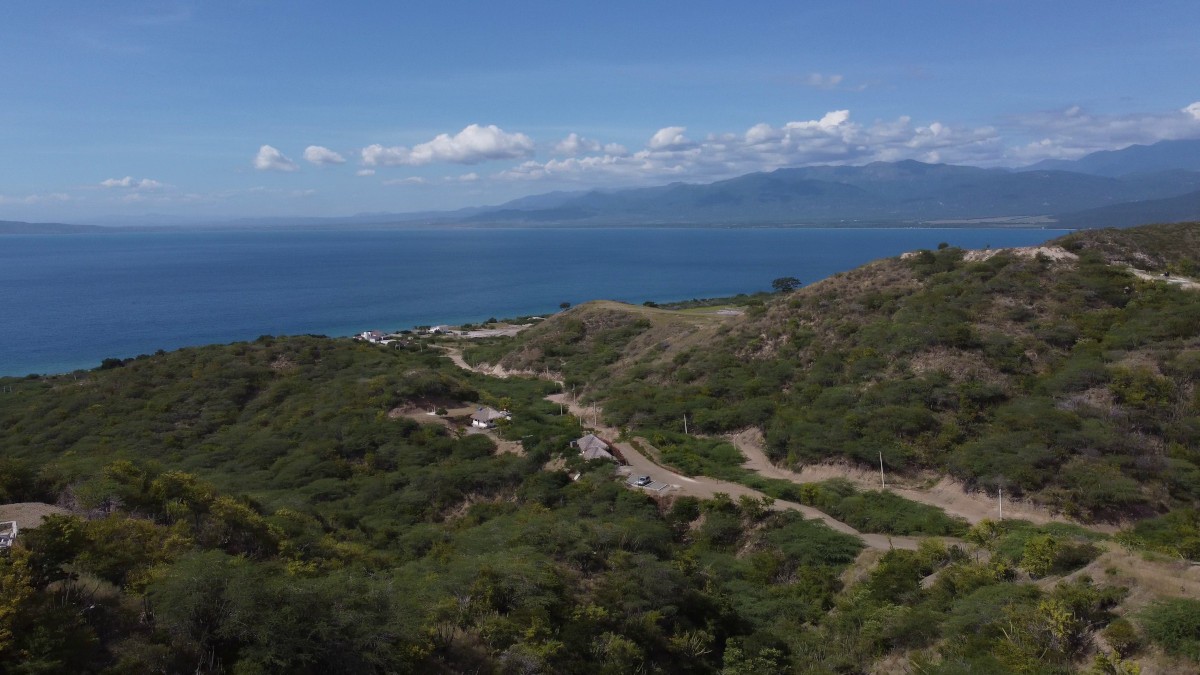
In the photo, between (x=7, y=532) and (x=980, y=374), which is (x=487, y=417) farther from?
(x=980, y=374)

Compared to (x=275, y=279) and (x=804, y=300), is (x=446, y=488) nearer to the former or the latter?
(x=804, y=300)

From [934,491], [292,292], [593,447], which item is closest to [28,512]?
[593,447]

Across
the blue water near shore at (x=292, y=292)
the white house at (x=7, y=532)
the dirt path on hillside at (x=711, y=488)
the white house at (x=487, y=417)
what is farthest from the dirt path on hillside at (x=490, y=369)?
the white house at (x=7, y=532)

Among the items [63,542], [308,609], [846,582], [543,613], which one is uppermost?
[63,542]

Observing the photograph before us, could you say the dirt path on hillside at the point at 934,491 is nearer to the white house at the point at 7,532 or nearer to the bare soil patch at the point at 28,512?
the bare soil patch at the point at 28,512

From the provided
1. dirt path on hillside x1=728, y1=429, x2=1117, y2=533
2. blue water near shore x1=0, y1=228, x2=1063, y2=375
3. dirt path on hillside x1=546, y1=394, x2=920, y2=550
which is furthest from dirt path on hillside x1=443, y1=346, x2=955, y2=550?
blue water near shore x1=0, y1=228, x2=1063, y2=375

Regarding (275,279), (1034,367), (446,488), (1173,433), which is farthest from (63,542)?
(275,279)
